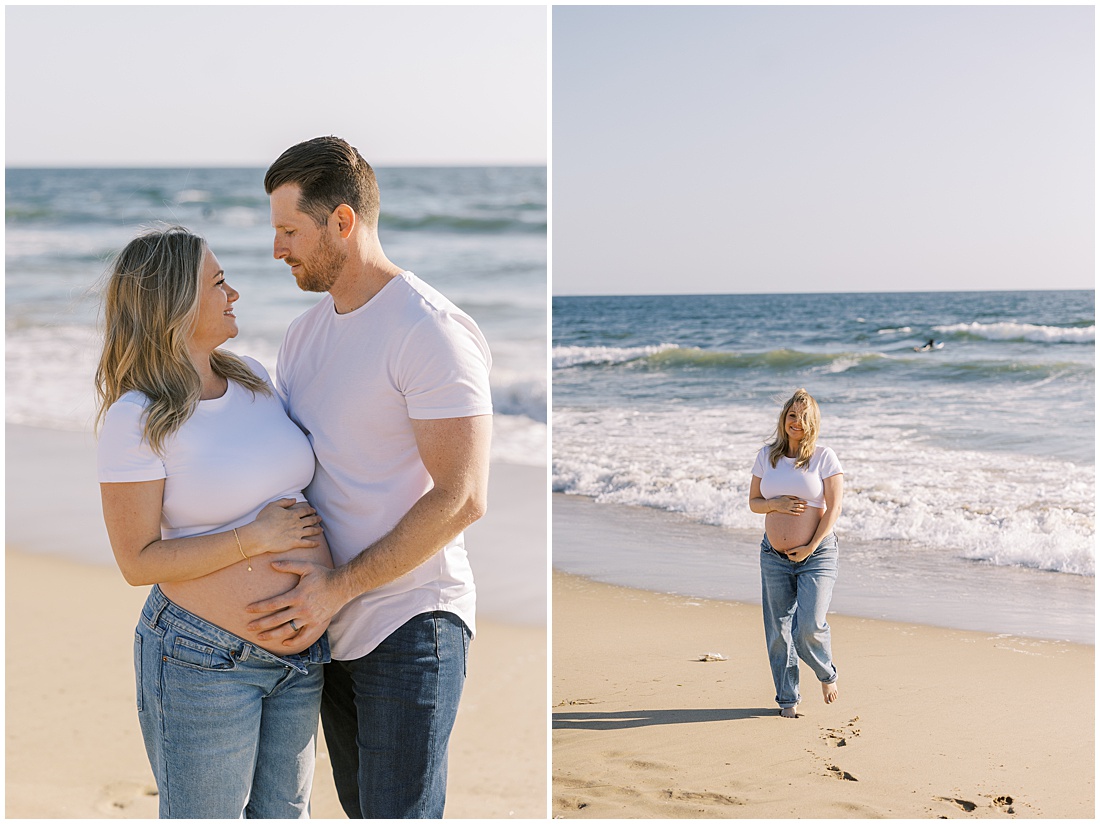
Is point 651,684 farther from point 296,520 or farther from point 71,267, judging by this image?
point 71,267

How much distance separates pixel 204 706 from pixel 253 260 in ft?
36.4

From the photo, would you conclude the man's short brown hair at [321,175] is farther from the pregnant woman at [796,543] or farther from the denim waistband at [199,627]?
the pregnant woman at [796,543]

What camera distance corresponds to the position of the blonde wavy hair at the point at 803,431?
272cm

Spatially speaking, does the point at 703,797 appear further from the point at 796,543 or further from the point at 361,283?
the point at 361,283

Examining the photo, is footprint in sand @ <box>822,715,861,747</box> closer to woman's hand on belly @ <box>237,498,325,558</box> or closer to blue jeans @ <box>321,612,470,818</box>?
blue jeans @ <box>321,612,470,818</box>

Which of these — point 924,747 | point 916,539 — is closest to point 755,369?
point 916,539

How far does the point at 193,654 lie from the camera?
1576 millimetres

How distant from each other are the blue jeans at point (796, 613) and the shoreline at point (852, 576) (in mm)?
165

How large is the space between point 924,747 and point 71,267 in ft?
39.7

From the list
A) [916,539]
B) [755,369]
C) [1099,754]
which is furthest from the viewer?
[755,369]

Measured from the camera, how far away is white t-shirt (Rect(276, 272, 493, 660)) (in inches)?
63.6

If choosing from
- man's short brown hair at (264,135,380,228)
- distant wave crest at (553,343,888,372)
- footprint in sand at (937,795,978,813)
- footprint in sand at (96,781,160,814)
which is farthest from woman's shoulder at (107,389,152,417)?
distant wave crest at (553,343,888,372)

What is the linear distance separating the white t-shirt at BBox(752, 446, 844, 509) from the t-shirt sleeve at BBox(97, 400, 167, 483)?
175 cm

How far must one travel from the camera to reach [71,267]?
1212 centimetres
